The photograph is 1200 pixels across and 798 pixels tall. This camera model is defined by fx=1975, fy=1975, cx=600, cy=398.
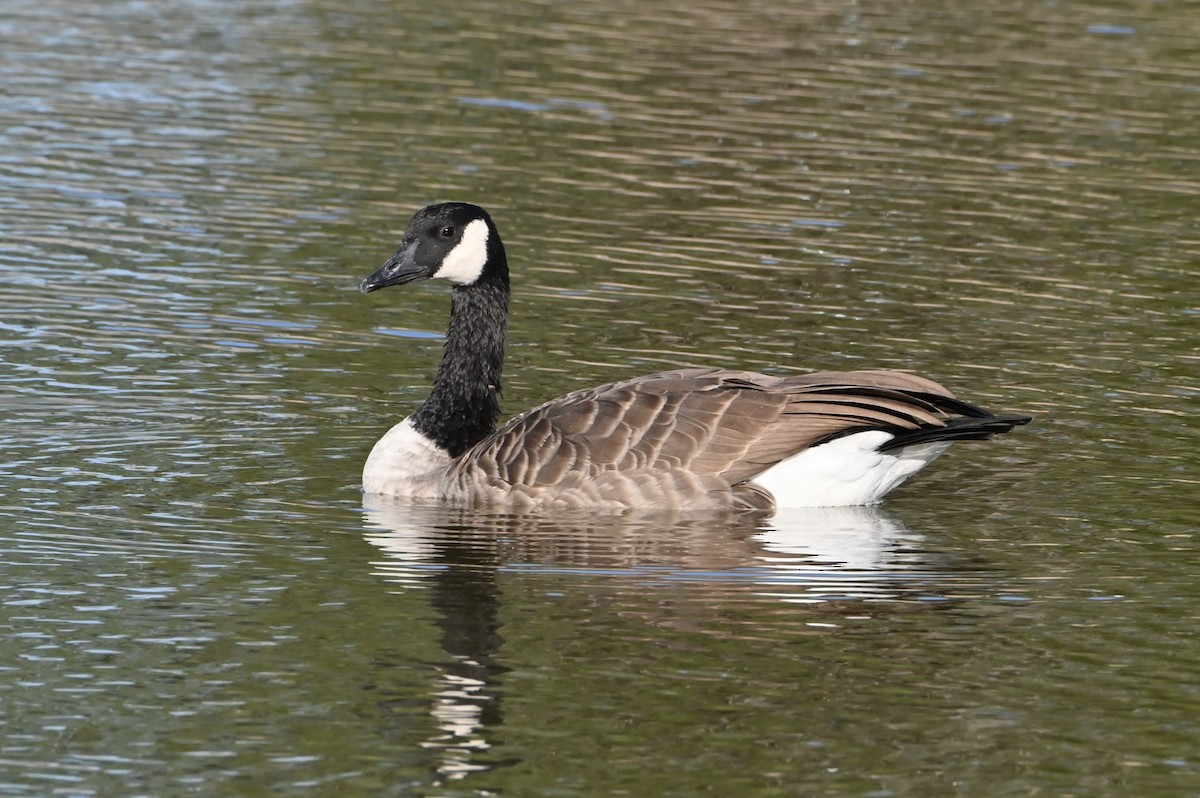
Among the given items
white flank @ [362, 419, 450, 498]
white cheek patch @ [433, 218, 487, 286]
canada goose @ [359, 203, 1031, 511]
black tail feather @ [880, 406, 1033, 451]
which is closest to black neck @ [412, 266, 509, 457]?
white cheek patch @ [433, 218, 487, 286]

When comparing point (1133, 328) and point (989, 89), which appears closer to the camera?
point (1133, 328)

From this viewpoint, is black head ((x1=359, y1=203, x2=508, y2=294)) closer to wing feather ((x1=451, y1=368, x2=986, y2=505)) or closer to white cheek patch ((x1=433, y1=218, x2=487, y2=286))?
white cheek patch ((x1=433, y1=218, x2=487, y2=286))

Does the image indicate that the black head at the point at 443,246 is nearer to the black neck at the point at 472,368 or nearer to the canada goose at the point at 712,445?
the black neck at the point at 472,368

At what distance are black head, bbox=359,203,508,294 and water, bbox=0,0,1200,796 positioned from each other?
1.24m

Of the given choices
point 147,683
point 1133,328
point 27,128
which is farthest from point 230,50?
point 147,683

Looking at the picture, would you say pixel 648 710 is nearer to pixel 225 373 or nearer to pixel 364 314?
pixel 225 373

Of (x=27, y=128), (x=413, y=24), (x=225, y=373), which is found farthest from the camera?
(x=413, y=24)

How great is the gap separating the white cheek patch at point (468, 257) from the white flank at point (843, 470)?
2522 millimetres

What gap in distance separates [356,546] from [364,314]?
583 centimetres

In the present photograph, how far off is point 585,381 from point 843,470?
3.15 metres

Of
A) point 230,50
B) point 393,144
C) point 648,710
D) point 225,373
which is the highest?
point 230,50

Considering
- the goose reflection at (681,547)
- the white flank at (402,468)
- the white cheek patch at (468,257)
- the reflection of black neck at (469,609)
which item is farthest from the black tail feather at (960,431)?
the white cheek patch at (468,257)

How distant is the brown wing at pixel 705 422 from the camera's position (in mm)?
11367

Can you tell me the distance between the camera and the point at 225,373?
46.9ft
